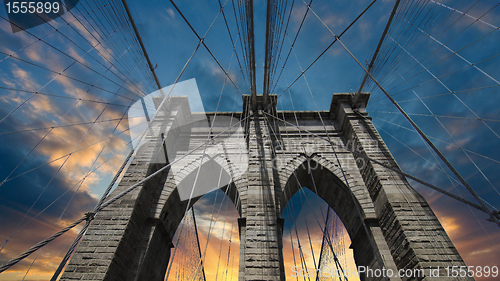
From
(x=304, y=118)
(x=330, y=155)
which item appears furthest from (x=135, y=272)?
(x=304, y=118)

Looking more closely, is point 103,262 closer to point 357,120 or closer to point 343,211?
point 343,211

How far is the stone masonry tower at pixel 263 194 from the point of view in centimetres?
540

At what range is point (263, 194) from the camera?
6.83m

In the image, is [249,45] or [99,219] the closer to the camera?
[99,219]

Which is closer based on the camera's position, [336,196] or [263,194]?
[263,194]

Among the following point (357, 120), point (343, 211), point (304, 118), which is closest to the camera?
point (343, 211)

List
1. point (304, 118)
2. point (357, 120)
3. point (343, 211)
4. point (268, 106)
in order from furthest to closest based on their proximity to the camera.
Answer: point (304, 118) < point (268, 106) < point (357, 120) < point (343, 211)

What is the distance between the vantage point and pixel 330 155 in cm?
873

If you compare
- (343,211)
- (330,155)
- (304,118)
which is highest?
(304,118)

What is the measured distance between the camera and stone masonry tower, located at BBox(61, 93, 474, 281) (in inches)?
213

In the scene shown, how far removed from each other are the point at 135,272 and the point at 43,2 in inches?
274

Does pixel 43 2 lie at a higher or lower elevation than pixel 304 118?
lower

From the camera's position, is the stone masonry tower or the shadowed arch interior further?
the shadowed arch interior

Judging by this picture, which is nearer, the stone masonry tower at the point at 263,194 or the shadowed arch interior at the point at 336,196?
the stone masonry tower at the point at 263,194
